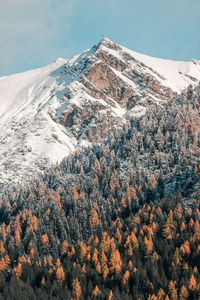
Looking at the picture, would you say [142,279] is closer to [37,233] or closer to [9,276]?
[9,276]

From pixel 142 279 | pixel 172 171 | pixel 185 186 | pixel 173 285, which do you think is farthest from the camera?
pixel 172 171

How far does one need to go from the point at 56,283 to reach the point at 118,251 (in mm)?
30937

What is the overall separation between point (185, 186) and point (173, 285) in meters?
81.1

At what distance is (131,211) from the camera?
16788cm

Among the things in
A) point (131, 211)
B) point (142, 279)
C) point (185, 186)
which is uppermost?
point (185, 186)

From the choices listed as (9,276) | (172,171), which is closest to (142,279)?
(9,276)

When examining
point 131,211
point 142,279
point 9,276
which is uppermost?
point 131,211

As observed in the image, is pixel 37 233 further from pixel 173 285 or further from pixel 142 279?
pixel 173 285

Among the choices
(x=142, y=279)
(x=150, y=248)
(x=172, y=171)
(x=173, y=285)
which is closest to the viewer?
(x=173, y=285)

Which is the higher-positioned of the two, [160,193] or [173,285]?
[160,193]

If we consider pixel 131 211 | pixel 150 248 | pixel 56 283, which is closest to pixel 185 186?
pixel 131 211

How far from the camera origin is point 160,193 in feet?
577

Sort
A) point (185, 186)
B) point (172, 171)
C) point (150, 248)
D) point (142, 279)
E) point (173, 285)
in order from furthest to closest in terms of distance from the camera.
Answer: point (172, 171) → point (185, 186) → point (150, 248) → point (142, 279) → point (173, 285)

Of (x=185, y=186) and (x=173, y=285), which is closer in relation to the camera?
(x=173, y=285)
